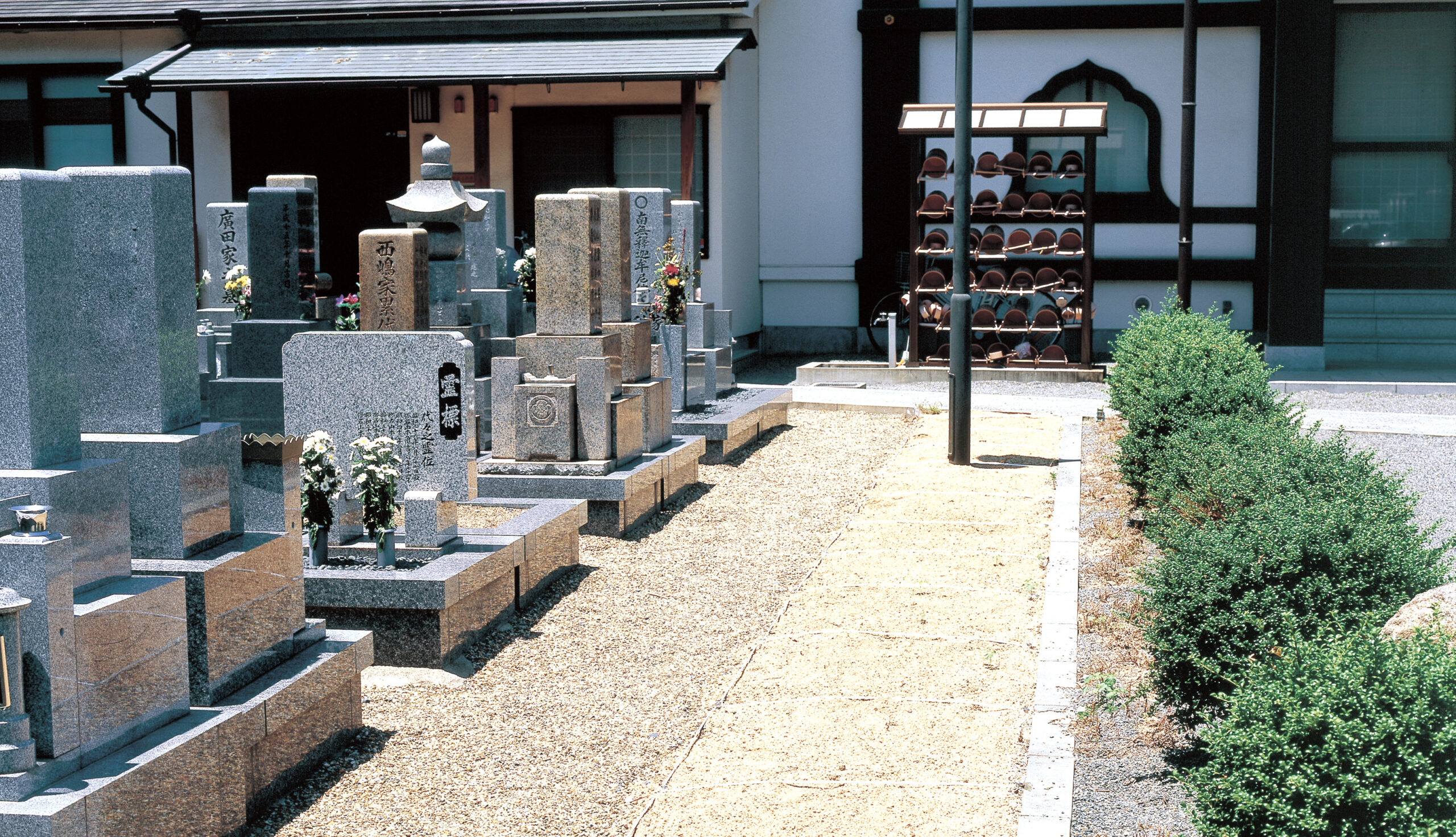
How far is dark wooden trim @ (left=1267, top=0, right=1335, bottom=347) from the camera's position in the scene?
17703mm

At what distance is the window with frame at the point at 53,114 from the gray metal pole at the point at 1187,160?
1427 centimetres

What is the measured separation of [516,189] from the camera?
800 inches

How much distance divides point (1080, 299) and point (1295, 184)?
295 centimetres

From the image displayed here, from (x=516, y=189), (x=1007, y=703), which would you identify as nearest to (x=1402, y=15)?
(x=516, y=189)

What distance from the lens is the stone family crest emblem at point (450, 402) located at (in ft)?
26.2

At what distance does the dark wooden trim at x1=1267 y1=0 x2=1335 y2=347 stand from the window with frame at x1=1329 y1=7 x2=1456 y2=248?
1834 mm

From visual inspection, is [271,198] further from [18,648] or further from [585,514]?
[18,648]

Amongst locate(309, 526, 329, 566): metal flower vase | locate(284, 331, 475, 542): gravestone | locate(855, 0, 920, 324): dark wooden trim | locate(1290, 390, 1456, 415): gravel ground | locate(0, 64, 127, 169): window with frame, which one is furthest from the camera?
locate(0, 64, 127, 169): window with frame

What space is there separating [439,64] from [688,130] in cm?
360

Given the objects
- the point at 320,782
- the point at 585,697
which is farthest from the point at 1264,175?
the point at 320,782

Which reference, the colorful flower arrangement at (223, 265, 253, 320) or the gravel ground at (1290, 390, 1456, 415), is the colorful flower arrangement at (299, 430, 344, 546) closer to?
the colorful flower arrangement at (223, 265, 253, 320)

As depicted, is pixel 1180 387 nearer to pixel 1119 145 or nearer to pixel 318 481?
pixel 318 481

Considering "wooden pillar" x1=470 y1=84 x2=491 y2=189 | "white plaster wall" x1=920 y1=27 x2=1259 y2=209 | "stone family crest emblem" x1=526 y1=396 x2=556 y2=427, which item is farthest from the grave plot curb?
"white plaster wall" x1=920 y1=27 x2=1259 y2=209

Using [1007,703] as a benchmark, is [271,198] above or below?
above
